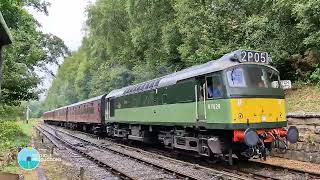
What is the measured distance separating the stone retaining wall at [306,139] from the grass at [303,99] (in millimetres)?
2045

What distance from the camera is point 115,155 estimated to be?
18.5 metres

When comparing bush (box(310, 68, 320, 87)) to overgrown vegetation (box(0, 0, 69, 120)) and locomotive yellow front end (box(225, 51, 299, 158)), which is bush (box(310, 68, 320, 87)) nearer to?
locomotive yellow front end (box(225, 51, 299, 158))

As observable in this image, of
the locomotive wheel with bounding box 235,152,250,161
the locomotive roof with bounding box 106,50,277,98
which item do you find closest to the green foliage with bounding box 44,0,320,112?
the locomotive roof with bounding box 106,50,277,98

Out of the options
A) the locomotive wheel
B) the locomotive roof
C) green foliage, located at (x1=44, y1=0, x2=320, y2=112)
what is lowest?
the locomotive wheel

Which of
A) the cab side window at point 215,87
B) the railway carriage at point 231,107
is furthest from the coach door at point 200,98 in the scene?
the cab side window at point 215,87

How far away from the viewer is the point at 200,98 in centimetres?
1376

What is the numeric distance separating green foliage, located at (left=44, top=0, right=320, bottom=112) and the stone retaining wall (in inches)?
208

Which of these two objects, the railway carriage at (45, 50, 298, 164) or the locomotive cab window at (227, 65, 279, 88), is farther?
the locomotive cab window at (227, 65, 279, 88)

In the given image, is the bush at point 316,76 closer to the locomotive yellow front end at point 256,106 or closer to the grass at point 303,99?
the grass at point 303,99

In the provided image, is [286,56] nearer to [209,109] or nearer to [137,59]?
[209,109]

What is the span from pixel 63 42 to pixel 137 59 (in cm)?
925

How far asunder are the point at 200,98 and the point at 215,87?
3.01ft

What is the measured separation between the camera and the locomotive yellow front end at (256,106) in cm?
1224

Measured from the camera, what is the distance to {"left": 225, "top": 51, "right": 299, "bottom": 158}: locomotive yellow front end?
1224 cm
